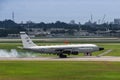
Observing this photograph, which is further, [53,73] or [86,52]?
[86,52]

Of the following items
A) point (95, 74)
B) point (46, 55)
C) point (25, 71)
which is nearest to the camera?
point (95, 74)

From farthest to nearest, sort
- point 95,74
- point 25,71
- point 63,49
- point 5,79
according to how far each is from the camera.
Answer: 1. point 63,49
2. point 25,71
3. point 95,74
4. point 5,79

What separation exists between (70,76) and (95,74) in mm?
3948

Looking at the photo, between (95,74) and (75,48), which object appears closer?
(95,74)

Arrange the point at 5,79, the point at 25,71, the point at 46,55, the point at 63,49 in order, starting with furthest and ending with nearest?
1. the point at 46,55
2. the point at 63,49
3. the point at 25,71
4. the point at 5,79

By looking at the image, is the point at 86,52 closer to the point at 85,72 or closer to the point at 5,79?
the point at 85,72

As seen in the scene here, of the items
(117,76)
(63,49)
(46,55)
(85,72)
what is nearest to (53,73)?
(85,72)

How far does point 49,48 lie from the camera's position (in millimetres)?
106188

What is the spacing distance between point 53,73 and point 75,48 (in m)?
44.4

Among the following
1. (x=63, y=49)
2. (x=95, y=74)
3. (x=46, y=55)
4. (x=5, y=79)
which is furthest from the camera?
(x=46, y=55)

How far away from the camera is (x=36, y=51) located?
108 metres

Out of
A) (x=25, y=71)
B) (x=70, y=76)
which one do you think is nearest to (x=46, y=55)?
(x=25, y=71)

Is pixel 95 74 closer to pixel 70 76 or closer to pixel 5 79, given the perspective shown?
pixel 70 76

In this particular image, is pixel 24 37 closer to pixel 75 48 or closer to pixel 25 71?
pixel 75 48
